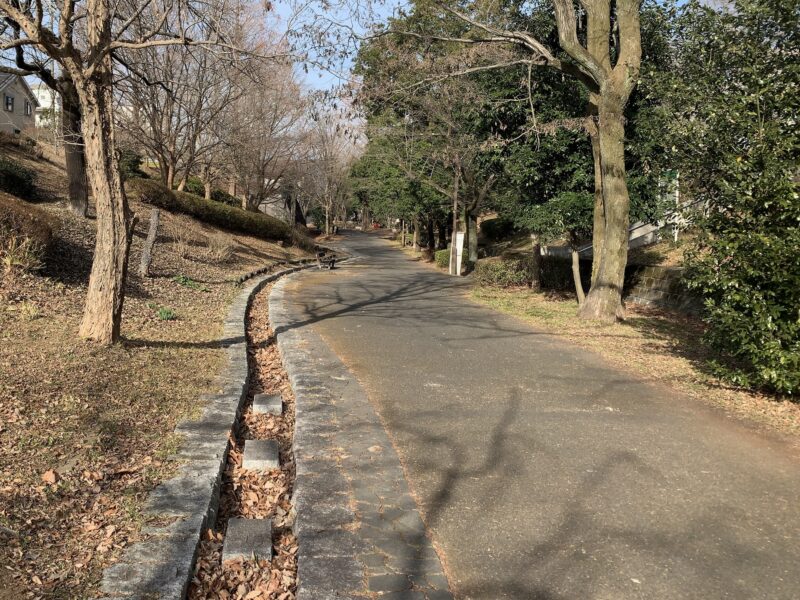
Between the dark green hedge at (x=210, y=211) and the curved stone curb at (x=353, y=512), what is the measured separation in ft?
49.5

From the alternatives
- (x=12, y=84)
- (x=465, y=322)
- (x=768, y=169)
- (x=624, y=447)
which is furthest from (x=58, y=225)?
(x=12, y=84)

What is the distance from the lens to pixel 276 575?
2.90 metres

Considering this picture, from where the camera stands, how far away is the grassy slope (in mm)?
2820

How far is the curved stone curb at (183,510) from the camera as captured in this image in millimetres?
2592

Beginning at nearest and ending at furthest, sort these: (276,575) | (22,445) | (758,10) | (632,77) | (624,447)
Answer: (276,575) < (22,445) < (624,447) < (758,10) < (632,77)

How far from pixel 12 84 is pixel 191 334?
148 feet

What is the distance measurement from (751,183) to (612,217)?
482cm

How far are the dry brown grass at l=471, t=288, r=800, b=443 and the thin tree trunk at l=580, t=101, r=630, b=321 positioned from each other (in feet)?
1.37

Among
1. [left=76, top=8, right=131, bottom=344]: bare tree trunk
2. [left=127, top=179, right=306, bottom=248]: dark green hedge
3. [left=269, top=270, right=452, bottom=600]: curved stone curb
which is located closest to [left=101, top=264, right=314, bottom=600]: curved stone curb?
[left=269, top=270, right=452, bottom=600]: curved stone curb

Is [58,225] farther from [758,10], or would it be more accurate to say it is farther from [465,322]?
[758,10]

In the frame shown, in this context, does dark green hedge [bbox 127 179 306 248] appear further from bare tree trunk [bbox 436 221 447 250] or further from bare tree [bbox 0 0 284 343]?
bare tree [bbox 0 0 284 343]

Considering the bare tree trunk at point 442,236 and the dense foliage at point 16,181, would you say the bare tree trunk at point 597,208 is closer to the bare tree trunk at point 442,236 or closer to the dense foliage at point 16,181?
the dense foliage at point 16,181

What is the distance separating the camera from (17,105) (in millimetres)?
43625

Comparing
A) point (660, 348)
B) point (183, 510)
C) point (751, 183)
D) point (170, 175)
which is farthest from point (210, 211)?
point (183, 510)
